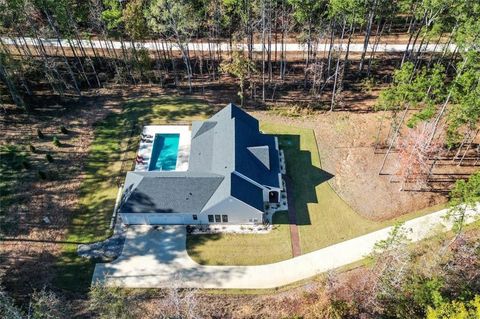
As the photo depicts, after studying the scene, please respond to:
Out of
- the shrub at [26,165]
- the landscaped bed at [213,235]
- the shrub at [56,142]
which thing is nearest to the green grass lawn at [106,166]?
the landscaped bed at [213,235]

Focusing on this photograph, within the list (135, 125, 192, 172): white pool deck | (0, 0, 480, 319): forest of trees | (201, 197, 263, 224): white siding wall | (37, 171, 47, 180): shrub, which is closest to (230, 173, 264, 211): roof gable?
(201, 197, 263, 224): white siding wall

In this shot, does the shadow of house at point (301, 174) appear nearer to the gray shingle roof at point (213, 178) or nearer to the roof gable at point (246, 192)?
the gray shingle roof at point (213, 178)

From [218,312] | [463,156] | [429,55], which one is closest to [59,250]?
[218,312]

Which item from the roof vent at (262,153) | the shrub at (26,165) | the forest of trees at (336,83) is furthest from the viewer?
the shrub at (26,165)

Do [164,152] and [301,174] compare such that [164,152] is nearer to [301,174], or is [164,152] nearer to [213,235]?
[213,235]

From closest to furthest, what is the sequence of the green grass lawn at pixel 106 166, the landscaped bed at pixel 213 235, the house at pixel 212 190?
1. the green grass lawn at pixel 106 166
2. the landscaped bed at pixel 213 235
3. the house at pixel 212 190

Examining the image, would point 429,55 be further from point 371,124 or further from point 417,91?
point 417,91
